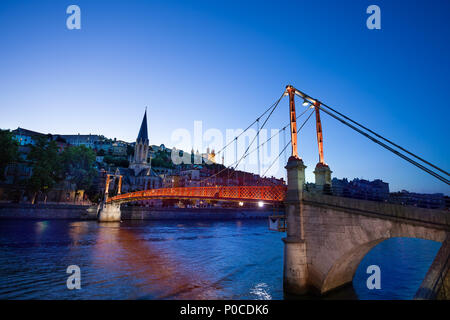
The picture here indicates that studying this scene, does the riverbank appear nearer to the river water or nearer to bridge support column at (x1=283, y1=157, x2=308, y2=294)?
the river water

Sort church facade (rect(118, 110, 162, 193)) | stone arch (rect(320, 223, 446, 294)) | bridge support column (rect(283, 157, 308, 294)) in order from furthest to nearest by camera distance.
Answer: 1. church facade (rect(118, 110, 162, 193))
2. bridge support column (rect(283, 157, 308, 294))
3. stone arch (rect(320, 223, 446, 294))

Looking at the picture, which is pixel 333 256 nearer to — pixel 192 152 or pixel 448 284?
pixel 448 284

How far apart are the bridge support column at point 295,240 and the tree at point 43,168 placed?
47456mm

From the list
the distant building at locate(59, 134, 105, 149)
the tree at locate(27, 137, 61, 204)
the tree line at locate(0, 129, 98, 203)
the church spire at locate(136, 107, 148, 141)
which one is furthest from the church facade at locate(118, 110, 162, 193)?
the distant building at locate(59, 134, 105, 149)

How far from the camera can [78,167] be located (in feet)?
180

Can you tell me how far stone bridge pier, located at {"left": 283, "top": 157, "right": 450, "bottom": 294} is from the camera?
7.74 m

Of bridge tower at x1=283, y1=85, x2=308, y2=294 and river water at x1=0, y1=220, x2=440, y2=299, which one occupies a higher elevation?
bridge tower at x1=283, y1=85, x2=308, y2=294

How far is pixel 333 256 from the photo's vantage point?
880cm

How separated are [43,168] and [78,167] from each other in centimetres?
1215

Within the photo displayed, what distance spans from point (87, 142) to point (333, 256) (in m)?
148

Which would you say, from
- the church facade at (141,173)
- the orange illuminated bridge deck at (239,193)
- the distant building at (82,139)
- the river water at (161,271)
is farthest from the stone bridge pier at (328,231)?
the distant building at (82,139)

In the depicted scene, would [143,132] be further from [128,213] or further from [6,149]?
[6,149]

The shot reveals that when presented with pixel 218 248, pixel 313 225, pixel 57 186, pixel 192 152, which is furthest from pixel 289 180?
pixel 192 152

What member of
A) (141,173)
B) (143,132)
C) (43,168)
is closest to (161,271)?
(43,168)
